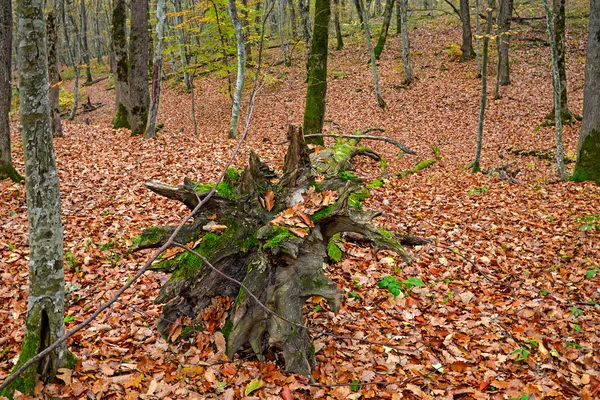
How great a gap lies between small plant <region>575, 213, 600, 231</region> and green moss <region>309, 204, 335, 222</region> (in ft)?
17.6

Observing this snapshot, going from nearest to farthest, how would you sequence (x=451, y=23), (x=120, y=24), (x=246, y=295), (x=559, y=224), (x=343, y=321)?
(x=246, y=295), (x=343, y=321), (x=559, y=224), (x=120, y=24), (x=451, y=23)

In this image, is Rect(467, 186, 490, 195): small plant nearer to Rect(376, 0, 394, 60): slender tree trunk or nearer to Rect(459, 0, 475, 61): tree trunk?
Rect(459, 0, 475, 61): tree trunk

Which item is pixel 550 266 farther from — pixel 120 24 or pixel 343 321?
pixel 120 24

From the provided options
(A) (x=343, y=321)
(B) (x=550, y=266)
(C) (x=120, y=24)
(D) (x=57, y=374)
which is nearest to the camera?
(D) (x=57, y=374)

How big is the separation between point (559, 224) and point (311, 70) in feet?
23.1

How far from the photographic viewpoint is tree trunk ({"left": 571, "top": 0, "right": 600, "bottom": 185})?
960 cm

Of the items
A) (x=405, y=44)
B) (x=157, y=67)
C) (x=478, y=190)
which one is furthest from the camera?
(x=405, y=44)

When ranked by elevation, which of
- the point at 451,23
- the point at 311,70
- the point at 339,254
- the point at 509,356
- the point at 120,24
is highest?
the point at 451,23

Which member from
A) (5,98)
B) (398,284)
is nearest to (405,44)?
(5,98)

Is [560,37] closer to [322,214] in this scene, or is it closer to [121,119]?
[322,214]

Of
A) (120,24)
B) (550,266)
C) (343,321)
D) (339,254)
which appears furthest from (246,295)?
(120,24)

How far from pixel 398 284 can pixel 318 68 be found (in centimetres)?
734

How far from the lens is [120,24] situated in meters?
13.3

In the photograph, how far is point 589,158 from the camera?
9.83m
